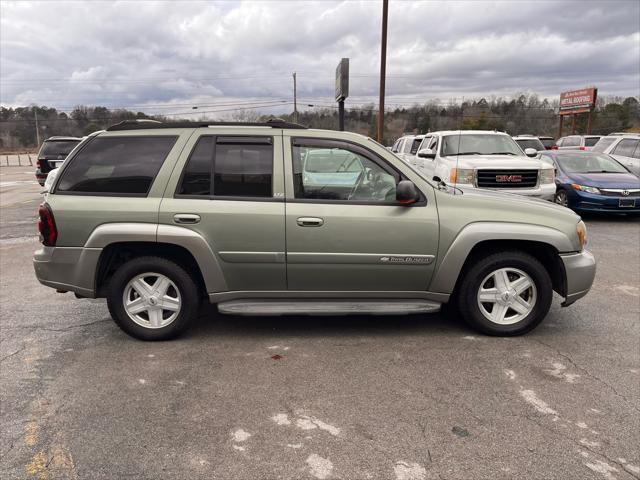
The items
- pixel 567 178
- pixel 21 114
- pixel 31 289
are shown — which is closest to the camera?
pixel 31 289

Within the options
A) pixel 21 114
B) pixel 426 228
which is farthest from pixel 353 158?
pixel 21 114

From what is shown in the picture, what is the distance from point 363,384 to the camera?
344cm

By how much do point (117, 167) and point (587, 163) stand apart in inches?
443

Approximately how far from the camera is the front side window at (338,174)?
13.4 ft

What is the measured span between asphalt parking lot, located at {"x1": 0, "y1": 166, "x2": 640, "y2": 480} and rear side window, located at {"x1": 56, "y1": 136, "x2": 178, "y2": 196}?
4.35ft

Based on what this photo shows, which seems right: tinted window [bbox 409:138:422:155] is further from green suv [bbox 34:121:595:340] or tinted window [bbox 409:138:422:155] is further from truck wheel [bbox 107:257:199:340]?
truck wheel [bbox 107:257:199:340]

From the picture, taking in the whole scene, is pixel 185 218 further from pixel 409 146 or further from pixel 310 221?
pixel 409 146

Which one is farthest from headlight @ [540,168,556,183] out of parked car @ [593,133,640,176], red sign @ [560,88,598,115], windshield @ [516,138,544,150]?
red sign @ [560,88,598,115]

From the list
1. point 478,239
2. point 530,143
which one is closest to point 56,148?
point 478,239

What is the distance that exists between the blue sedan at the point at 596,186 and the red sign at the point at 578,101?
32.5 m

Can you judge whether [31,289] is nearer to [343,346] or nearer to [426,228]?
[343,346]

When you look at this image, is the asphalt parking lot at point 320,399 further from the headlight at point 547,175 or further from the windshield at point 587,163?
the windshield at point 587,163

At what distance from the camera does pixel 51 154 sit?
13.8 m

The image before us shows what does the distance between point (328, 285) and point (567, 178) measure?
9.06 meters
